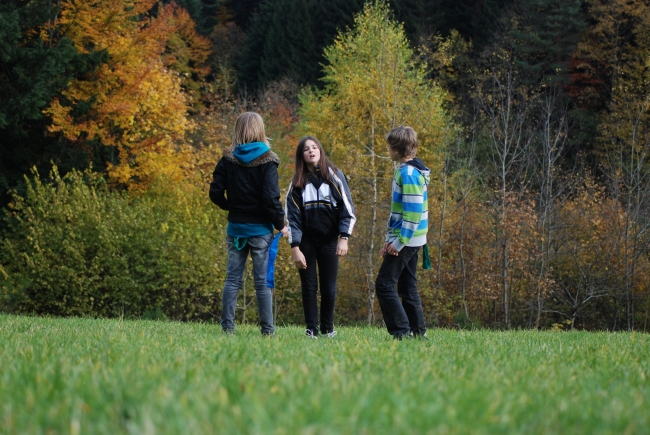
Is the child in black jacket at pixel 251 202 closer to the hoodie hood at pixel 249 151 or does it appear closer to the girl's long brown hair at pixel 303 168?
the hoodie hood at pixel 249 151

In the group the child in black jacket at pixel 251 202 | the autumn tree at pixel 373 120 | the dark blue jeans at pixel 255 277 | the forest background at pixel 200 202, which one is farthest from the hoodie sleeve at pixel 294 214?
the autumn tree at pixel 373 120

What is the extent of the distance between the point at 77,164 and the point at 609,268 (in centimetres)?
1719

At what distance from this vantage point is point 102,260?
1830 centimetres

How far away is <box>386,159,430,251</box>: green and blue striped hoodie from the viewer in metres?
6.58

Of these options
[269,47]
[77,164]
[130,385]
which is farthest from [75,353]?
[269,47]

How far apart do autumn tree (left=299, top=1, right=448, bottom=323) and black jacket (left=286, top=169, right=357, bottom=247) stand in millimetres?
12774

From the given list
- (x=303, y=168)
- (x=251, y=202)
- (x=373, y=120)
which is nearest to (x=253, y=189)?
(x=251, y=202)

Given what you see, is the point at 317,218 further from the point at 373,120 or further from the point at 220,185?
the point at 373,120

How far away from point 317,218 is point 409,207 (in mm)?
1099

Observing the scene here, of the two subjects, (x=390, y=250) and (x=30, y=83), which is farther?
(x=30, y=83)

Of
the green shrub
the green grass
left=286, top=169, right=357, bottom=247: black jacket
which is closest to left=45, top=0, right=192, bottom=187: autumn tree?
the green shrub

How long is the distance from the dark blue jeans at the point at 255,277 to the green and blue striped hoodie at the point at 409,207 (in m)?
1.32

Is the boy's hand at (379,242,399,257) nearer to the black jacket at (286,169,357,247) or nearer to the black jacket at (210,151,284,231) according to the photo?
the black jacket at (286,169,357,247)

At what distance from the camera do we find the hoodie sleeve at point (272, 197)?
696 centimetres
